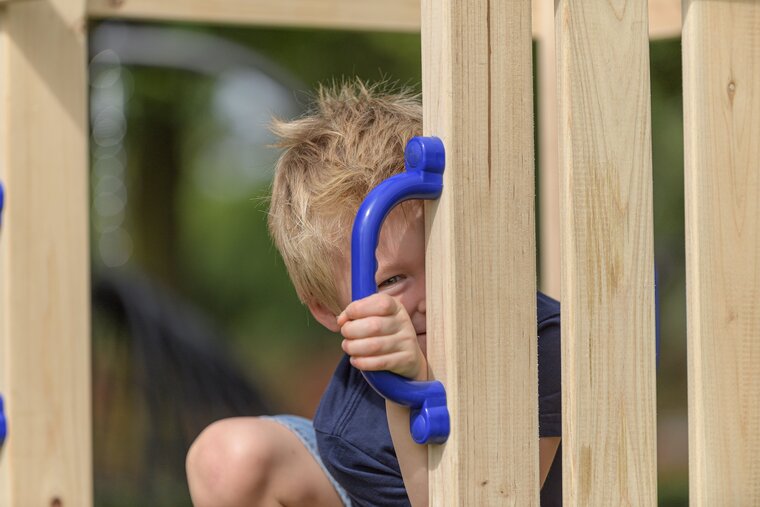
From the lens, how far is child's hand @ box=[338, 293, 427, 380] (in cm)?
118

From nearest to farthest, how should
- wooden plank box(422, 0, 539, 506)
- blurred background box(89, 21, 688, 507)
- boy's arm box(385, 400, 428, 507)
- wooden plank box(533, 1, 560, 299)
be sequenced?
1. wooden plank box(422, 0, 539, 506)
2. boy's arm box(385, 400, 428, 507)
3. wooden plank box(533, 1, 560, 299)
4. blurred background box(89, 21, 688, 507)

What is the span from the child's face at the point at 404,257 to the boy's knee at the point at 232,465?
0.49 metres

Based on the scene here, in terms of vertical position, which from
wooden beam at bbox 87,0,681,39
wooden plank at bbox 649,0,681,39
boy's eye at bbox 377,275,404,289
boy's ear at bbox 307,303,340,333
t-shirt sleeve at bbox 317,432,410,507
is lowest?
t-shirt sleeve at bbox 317,432,410,507

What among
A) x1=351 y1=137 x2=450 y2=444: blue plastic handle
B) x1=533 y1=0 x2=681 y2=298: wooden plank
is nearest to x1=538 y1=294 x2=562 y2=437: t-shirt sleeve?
x1=351 y1=137 x2=450 y2=444: blue plastic handle

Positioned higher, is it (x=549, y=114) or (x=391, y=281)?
(x=549, y=114)

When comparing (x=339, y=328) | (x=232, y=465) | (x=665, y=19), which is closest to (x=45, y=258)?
(x=232, y=465)

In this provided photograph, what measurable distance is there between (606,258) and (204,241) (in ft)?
13.0

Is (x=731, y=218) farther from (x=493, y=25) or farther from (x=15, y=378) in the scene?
(x=15, y=378)

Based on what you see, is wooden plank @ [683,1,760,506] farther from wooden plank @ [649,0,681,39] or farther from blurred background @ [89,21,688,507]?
blurred background @ [89,21,688,507]

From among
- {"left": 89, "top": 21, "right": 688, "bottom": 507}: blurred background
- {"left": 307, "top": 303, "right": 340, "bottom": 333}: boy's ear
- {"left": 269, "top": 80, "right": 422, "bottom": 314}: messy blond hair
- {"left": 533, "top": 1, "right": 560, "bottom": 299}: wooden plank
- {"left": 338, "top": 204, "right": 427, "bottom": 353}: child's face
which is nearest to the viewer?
{"left": 338, "top": 204, "right": 427, "bottom": 353}: child's face

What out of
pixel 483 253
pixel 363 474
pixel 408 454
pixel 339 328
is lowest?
pixel 363 474

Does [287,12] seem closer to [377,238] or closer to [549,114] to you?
[549,114]

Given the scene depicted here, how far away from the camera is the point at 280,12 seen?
271cm

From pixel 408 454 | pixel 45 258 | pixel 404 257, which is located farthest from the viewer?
pixel 45 258
